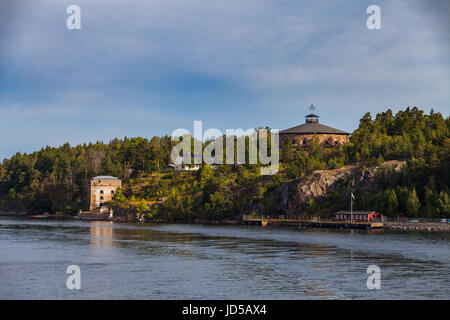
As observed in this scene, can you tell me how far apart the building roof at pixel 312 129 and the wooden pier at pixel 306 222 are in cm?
4806

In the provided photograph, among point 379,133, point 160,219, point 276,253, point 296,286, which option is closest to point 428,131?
point 379,133

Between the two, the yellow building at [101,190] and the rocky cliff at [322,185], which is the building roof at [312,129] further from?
the yellow building at [101,190]

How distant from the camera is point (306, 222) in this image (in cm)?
12119

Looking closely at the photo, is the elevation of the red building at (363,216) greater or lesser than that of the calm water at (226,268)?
greater

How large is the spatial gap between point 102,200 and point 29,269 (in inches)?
4899

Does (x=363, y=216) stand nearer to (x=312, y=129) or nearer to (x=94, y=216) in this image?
(x=312, y=129)

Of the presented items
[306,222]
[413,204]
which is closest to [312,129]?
[306,222]

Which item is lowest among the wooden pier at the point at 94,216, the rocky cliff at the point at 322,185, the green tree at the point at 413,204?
the wooden pier at the point at 94,216

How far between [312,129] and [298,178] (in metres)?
43.2

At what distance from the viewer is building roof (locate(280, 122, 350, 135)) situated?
174m

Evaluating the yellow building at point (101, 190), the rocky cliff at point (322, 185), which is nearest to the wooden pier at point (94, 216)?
the yellow building at point (101, 190)

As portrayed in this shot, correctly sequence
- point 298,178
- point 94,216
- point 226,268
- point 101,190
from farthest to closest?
point 101,190 → point 94,216 → point 298,178 → point 226,268

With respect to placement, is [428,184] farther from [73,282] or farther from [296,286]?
[73,282]

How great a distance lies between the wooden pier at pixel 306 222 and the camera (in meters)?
110
